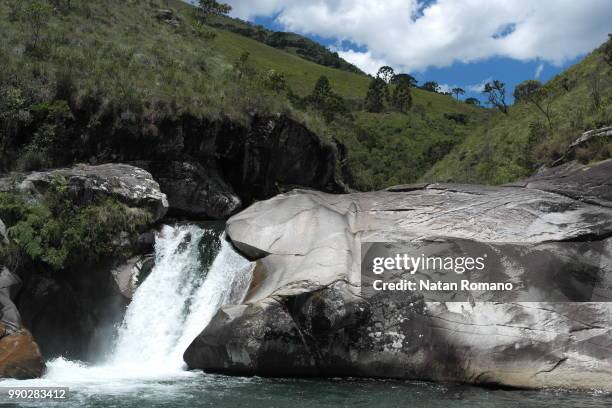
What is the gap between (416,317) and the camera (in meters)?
16.5

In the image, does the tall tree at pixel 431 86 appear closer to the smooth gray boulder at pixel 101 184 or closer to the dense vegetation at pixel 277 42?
the dense vegetation at pixel 277 42

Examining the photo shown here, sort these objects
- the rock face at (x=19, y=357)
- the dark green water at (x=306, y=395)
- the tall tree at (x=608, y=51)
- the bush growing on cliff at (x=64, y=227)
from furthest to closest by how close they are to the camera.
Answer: the tall tree at (x=608, y=51)
the bush growing on cliff at (x=64, y=227)
the rock face at (x=19, y=357)
the dark green water at (x=306, y=395)

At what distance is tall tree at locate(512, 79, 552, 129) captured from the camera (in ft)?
159

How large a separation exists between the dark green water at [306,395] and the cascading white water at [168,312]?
1505 mm

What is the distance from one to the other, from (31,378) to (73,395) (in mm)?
2498

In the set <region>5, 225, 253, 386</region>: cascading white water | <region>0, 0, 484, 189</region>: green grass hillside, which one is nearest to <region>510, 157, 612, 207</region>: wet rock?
<region>5, 225, 253, 386</region>: cascading white water

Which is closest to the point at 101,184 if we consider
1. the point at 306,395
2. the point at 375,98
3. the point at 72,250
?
the point at 72,250

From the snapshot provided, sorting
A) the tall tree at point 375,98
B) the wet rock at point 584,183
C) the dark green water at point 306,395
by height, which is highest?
the tall tree at point 375,98

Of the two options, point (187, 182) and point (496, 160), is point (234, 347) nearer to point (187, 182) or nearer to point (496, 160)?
point (187, 182)

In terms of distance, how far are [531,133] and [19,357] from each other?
3925cm

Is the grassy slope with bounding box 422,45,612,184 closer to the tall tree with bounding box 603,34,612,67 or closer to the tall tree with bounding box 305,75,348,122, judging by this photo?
the tall tree with bounding box 603,34,612,67

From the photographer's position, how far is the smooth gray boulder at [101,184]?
20312 millimetres

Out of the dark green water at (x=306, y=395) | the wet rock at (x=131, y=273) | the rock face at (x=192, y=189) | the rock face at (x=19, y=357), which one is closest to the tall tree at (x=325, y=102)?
the rock face at (x=192, y=189)

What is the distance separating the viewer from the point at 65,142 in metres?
26.1
